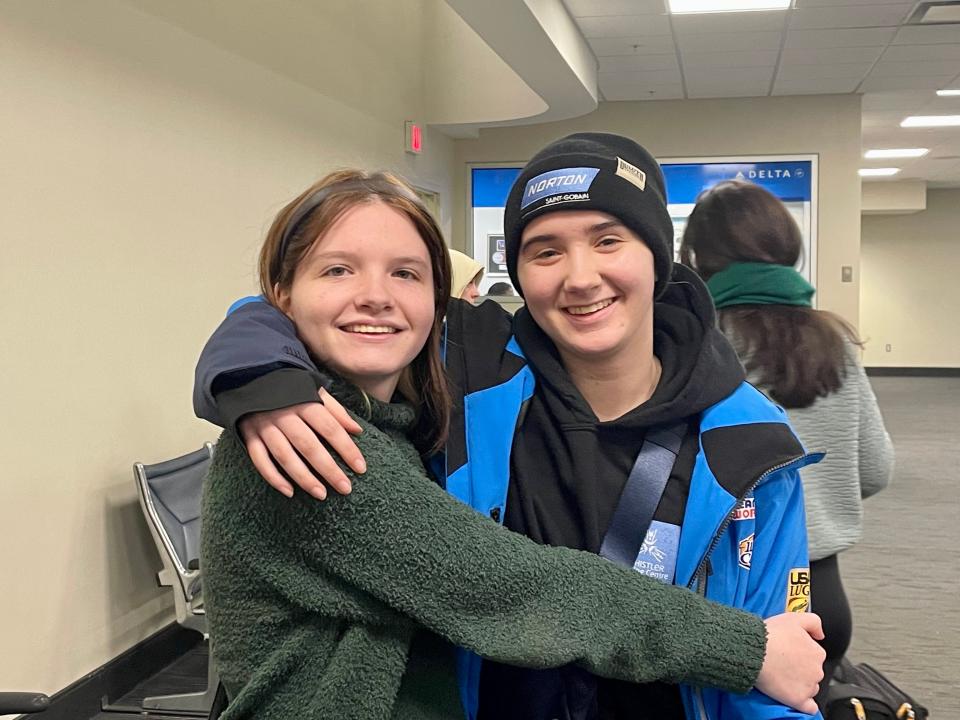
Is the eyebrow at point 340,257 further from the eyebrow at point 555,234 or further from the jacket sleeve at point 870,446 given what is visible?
the jacket sleeve at point 870,446

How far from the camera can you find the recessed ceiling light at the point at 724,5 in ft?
18.6

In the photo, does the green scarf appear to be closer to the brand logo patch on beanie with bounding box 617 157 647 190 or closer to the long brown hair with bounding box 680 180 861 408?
the long brown hair with bounding box 680 180 861 408

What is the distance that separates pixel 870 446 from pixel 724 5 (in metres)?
4.53

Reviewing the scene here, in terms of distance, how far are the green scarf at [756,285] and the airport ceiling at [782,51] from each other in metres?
4.18

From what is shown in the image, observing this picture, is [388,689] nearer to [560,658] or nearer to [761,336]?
[560,658]

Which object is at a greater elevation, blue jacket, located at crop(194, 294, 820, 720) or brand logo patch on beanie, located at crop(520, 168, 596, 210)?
brand logo patch on beanie, located at crop(520, 168, 596, 210)

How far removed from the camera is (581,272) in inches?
41.5

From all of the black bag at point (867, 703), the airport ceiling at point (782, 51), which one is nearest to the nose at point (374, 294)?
the black bag at point (867, 703)

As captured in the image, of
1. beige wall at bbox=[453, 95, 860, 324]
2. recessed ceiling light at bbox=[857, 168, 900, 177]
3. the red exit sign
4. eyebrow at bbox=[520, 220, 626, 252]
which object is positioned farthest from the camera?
Answer: recessed ceiling light at bbox=[857, 168, 900, 177]

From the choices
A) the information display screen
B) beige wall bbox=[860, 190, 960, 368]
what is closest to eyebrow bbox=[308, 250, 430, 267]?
the information display screen

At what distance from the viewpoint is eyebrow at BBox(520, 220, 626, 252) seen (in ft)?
3.53

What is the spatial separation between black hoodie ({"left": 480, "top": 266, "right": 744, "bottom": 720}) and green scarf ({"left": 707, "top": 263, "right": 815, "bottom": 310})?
87cm

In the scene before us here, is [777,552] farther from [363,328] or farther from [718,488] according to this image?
[363,328]

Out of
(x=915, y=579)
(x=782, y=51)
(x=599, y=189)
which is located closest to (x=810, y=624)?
(x=599, y=189)
